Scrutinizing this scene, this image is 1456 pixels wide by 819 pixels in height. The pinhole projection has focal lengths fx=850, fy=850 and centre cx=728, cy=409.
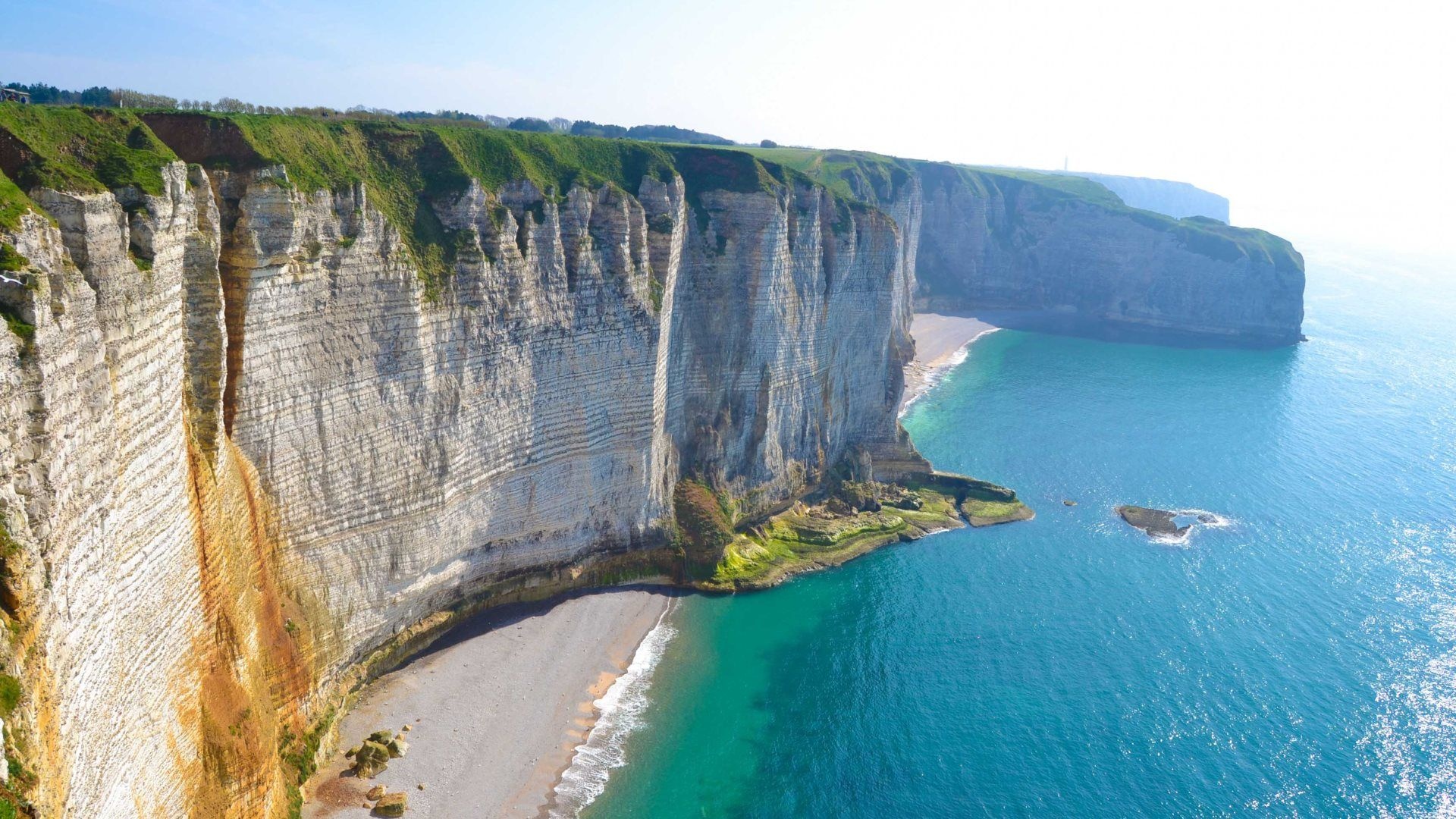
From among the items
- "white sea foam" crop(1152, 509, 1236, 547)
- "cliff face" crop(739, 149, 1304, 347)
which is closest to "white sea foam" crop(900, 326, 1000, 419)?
"cliff face" crop(739, 149, 1304, 347)

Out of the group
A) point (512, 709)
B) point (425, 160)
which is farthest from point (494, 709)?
point (425, 160)

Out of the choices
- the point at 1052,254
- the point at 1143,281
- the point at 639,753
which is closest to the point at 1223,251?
the point at 1143,281

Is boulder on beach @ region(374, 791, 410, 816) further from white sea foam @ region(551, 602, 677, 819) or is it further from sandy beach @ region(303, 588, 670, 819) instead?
white sea foam @ region(551, 602, 677, 819)

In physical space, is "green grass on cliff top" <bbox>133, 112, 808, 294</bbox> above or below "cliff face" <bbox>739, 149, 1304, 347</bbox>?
above

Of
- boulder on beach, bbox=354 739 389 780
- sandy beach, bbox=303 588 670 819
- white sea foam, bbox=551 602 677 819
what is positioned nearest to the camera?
boulder on beach, bbox=354 739 389 780

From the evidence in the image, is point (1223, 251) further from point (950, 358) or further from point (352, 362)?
point (352, 362)
